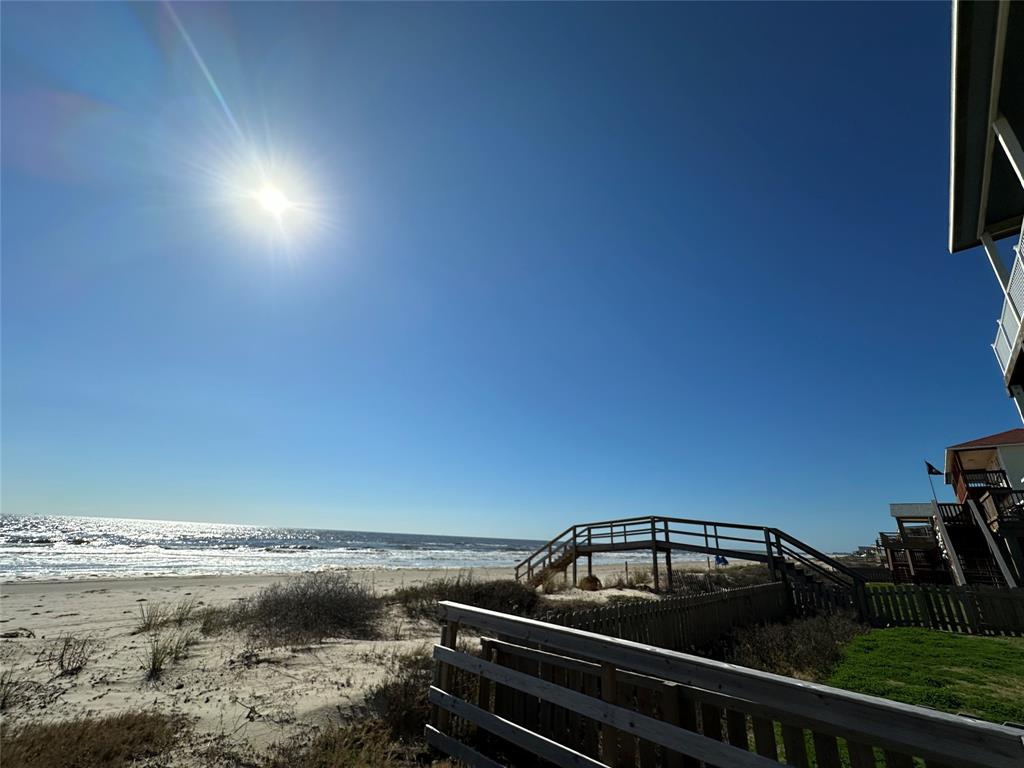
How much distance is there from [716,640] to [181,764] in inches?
358

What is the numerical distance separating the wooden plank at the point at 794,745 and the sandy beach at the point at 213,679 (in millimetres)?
4742

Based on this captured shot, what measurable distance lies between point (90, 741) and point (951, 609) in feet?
52.7

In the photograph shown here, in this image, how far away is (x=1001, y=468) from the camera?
25.5 meters

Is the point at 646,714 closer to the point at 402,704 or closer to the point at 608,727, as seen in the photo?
the point at 608,727

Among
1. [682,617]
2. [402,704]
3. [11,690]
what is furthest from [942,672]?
[11,690]

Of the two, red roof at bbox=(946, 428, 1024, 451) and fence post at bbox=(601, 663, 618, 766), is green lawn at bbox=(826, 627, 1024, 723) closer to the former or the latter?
fence post at bbox=(601, 663, 618, 766)

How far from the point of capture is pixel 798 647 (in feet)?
26.7

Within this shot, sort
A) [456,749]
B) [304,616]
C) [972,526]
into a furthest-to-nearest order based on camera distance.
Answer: [972,526] < [304,616] < [456,749]

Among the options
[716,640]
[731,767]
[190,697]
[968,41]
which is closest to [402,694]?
[190,697]

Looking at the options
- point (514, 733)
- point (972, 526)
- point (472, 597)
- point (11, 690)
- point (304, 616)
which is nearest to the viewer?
point (514, 733)

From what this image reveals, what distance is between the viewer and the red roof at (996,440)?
25.7 meters

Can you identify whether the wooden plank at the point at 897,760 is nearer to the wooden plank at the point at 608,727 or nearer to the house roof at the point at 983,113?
the wooden plank at the point at 608,727

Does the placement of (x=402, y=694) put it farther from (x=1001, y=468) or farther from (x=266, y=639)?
(x=1001, y=468)

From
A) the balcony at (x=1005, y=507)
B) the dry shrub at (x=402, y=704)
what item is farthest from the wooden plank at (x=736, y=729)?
the balcony at (x=1005, y=507)
